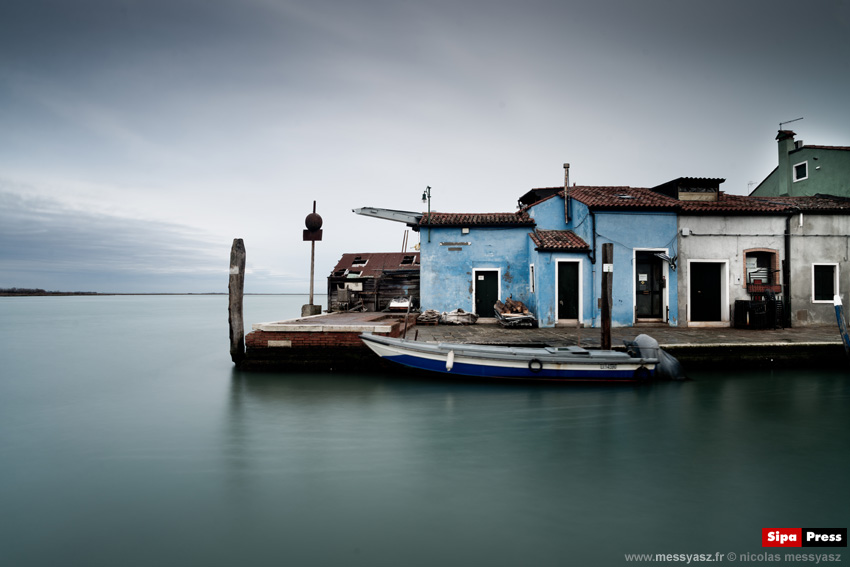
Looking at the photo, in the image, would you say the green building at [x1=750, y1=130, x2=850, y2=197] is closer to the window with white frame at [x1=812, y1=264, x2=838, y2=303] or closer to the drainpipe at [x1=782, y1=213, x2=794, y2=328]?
the window with white frame at [x1=812, y1=264, x2=838, y2=303]

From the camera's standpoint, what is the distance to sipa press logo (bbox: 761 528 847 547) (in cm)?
344

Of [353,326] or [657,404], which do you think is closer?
[657,404]

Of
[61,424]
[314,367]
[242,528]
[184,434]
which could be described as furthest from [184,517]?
[314,367]

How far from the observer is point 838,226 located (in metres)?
12.4

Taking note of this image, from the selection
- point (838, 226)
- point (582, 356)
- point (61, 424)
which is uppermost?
point (838, 226)

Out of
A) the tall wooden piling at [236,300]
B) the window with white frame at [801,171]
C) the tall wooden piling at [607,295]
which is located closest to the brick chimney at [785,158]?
the window with white frame at [801,171]


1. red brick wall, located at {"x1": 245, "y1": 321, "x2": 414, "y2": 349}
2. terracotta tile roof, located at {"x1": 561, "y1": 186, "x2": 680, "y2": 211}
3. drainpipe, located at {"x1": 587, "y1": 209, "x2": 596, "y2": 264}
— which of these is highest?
terracotta tile roof, located at {"x1": 561, "y1": 186, "x2": 680, "y2": 211}

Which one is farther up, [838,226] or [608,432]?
[838,226]

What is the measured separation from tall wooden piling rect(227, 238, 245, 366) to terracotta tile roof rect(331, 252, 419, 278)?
1363 cm

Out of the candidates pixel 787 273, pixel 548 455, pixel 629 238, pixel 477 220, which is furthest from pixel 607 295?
pixel 787 273

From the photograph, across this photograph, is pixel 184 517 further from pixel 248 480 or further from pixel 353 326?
pixel 353 326

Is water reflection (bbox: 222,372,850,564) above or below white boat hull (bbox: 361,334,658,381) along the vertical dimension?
below

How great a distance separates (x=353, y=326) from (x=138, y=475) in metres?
5.11

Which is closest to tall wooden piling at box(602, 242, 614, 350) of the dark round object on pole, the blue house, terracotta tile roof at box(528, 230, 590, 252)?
the blue house
